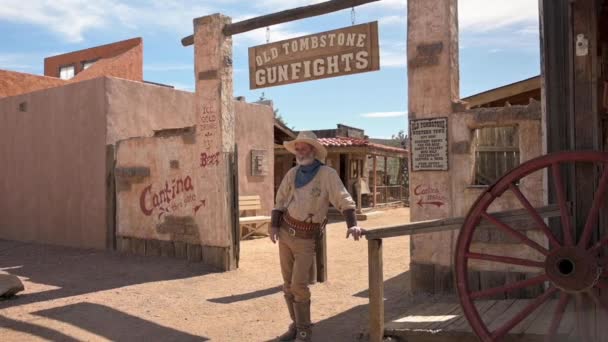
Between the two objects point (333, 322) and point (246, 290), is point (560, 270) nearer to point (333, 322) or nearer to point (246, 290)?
point (333, 322)

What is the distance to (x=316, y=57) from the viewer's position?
7289 mm

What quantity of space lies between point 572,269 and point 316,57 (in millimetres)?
4581

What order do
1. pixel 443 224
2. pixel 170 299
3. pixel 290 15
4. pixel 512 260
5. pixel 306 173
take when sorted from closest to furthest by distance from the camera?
pixel 512 260 → pixel 443 224 → pixel 306 173 → pixel 170 299 → pixel 290 15

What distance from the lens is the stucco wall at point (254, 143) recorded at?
1281 cm

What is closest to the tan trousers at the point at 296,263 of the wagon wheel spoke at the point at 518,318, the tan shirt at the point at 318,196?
the tan shirt at the point at 318,196

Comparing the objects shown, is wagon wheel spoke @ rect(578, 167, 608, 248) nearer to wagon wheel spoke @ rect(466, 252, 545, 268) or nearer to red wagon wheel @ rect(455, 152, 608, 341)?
red wagon wheel @ rect(455, 152, 608, 341)

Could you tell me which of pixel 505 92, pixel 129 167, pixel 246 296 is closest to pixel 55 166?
pixel 129 167

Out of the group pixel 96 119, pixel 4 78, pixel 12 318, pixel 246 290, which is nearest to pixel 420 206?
pixel 246 290

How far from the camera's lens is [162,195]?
8.91 meters

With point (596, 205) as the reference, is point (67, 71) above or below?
above

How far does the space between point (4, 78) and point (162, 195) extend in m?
7.32

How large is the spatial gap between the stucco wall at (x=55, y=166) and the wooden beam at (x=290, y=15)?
305cm

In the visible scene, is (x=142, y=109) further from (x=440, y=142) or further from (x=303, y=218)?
(x=303, y=218)

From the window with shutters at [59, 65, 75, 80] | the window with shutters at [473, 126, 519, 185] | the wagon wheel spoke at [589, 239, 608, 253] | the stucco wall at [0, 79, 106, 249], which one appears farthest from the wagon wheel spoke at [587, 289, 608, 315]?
the window with shutters at [59, 65, 75, 80]
